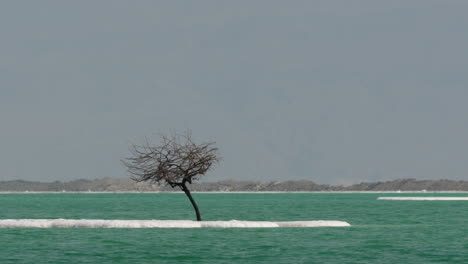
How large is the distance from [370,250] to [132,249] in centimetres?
1327

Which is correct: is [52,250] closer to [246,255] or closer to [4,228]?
[246,255]

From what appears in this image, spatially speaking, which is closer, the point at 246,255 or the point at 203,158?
the point at 246,255

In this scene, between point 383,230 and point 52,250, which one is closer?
point 52,250

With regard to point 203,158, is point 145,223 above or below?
below

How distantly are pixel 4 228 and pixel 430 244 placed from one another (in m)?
30.5

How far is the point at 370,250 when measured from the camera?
52.0m

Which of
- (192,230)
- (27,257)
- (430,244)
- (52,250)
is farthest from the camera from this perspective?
(192,230)

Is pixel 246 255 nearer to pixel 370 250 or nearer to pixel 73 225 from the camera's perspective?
pixel 370 250

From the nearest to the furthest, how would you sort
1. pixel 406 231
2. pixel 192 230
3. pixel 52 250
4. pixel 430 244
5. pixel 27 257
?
pixel 27 257 < pixel 52 250 < pixel 430 244 < pixel 192 230 < pixel 406 231

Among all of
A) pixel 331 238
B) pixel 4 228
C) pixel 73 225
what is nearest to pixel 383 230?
pixel 331 238

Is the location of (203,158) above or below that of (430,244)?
above

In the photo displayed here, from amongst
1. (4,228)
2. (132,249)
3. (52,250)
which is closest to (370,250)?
(132,249)

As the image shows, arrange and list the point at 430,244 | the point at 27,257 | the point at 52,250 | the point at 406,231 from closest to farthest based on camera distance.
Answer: the point at 27,257
the point at 52,250
the point at 430,244
the point at 406,231

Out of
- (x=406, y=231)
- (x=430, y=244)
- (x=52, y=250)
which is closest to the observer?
(x=52, y=250)
